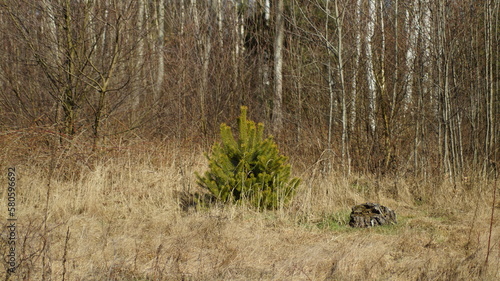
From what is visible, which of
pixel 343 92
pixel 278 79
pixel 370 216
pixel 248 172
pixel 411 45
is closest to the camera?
pixel 370 216

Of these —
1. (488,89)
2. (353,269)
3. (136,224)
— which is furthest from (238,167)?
(488,89)

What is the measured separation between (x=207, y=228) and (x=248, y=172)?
1335mm

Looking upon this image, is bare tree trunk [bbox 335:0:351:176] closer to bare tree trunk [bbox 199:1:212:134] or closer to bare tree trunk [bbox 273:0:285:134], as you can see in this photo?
bare tree trunk [bbox 273:0:285:134]

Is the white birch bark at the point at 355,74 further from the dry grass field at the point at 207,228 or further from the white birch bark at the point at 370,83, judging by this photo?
the dry grass field at the point at 207,228

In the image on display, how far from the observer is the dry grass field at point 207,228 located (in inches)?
161

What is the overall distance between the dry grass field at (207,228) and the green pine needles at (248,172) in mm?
197

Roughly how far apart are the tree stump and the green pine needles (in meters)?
0.85

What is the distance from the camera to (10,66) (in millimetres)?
9250

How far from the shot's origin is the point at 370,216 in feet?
19.3

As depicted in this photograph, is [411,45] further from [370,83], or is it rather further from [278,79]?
[278,79]

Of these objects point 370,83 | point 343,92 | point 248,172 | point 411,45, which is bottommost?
point 248,172

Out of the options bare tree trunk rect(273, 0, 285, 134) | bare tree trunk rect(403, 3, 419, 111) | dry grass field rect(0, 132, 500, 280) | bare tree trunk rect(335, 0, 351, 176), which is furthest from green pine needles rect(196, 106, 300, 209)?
bare tree trunk rect(273, 0, 285, 134)

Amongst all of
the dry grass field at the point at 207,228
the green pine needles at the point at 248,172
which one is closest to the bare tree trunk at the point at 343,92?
the dry grass field at the point at 207,228

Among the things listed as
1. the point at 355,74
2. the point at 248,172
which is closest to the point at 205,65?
the point at 355,74
